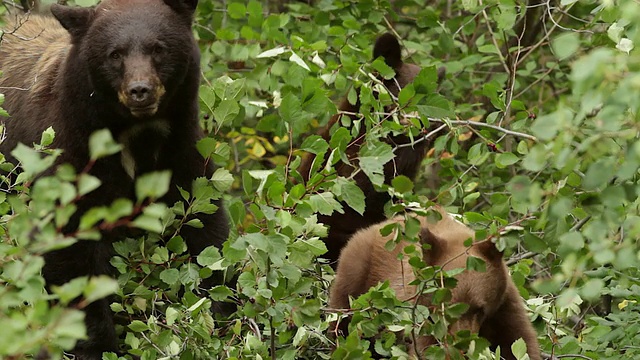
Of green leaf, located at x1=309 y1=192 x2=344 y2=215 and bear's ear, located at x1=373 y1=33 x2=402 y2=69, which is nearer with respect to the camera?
green leaf, located at x1=309 y1=192 x2=344 y2=215

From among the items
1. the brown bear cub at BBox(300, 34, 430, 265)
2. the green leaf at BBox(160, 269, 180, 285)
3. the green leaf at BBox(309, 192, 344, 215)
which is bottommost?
the brown bear cub at BBox(300, 34, 430, 265)

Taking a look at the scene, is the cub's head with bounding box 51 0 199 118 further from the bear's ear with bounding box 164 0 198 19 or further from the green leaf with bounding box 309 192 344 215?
the green leaf with bounding box 309 192 344 215

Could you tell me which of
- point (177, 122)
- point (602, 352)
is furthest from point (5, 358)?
point (602, 352)

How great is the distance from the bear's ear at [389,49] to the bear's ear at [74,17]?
2.47 meters

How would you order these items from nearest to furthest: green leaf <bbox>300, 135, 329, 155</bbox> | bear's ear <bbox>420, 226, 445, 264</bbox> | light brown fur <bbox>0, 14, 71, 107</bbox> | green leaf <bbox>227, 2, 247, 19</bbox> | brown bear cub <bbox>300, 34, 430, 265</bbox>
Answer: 1. green leaf <bbox>300, 135, 329, 155</bbox>
2. bear's ear <bbox>420, 226, 445, 264</bbox>
3. light brown fur <bbox>0, 14, 71, 107</bbox>
4. green leaf <bbox>227, 2, 247, 19</bbox>
5. brown bear cub <bbox>300, 34, 430, 265</bbox>

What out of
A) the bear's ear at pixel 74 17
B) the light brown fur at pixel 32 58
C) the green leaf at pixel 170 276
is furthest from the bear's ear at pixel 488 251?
the light brown fur at pixel 32 58

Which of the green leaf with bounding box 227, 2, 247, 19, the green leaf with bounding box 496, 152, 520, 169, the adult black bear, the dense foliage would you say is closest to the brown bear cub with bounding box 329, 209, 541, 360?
the dense foliage

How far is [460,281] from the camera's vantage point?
5.05m

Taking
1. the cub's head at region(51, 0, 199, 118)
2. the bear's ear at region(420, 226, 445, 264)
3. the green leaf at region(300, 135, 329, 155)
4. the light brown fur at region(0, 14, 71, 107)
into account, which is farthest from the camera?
the light brown fur at region(0, 14, 71, 107)

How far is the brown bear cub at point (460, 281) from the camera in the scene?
5.04 m

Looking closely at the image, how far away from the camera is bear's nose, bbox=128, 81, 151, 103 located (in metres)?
5.11

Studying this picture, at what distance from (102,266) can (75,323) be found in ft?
10.5

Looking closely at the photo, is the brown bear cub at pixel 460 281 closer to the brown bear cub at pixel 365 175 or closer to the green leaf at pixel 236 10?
the brown bear cub at pixel 365 175

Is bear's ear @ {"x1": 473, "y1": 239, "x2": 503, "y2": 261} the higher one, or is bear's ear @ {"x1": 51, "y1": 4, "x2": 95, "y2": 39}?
bear's ear @ {"x1": 51, "y1": 4, "x2": 95, "y2": 39}
